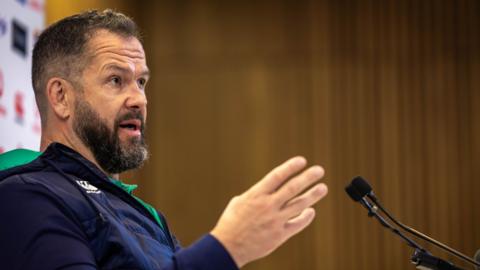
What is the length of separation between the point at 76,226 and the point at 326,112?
11.2 feet

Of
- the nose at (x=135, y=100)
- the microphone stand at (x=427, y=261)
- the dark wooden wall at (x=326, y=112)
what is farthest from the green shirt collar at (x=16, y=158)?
the dark wooden wall at (x=326, y=112)

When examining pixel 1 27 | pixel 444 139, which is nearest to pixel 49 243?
pixel 1 27

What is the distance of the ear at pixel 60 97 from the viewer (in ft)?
6.01

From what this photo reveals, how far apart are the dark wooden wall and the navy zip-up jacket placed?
2.98 meters

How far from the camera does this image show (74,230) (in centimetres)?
137

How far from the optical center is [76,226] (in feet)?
4.56

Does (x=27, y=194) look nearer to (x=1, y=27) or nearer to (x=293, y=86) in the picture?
(x=1, y=27)

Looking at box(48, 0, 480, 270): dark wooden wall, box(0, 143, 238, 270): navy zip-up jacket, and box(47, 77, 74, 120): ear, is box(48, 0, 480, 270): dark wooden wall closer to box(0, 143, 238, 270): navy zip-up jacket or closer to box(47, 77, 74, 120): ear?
box(47, 77, 74, 120): ear

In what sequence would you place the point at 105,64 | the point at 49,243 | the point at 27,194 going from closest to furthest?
the point at 49,243 < the point at 27,194 < the point at 105,64

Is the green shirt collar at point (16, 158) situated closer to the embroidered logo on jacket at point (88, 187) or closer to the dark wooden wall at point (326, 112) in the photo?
the embroidered logo on jacket at point (88, 187)

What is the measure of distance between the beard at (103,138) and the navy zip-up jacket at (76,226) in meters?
0.17

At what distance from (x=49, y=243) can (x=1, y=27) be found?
3.97 ft

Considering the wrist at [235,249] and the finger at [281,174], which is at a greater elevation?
the finger at [281,174]

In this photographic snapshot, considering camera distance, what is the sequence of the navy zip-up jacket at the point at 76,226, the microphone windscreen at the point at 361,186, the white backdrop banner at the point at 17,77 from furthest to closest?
the white backdrop banner at the point at 17,77
the microphone windscreen at the point at 361,186
the navy zip-up jacket at the point at 76,226
